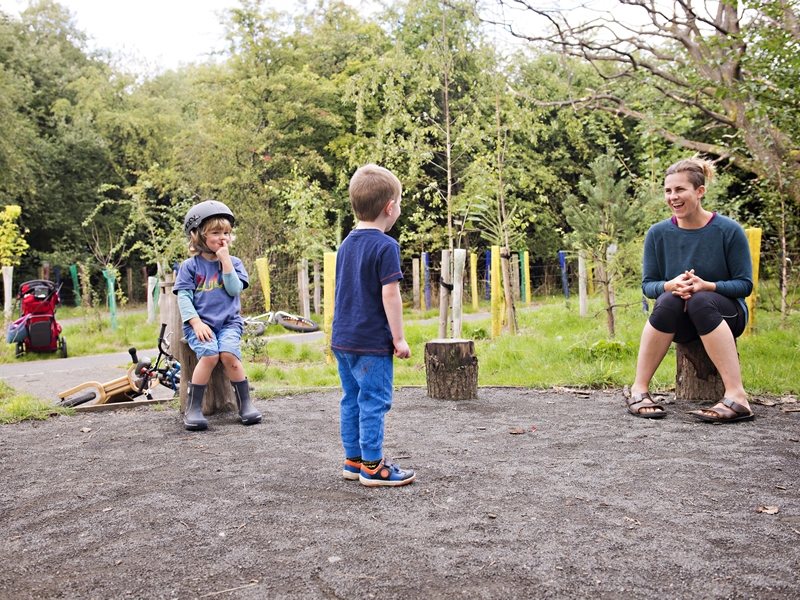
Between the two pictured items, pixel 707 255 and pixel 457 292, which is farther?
pixel 457 292

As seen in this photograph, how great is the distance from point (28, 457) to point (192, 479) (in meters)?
1.29

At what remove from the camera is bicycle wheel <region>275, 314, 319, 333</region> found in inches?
525

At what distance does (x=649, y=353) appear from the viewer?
15.5 feet

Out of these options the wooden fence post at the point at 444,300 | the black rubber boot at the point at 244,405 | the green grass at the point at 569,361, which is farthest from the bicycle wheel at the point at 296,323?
the black rubber boot at the point at 244,405

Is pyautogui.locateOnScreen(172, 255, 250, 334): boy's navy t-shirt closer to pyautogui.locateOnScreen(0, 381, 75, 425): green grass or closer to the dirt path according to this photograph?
the dirt path

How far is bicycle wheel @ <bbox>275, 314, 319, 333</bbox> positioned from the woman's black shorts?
935 centimetres

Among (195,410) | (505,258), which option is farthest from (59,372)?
(505,258)

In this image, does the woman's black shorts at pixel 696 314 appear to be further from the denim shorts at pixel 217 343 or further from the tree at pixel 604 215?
the tree at pixel 604 215

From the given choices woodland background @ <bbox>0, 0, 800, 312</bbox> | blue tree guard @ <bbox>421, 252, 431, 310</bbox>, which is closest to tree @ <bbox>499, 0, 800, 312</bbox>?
woodland background @ <bbox>0, 0, 800, 312</bbox>

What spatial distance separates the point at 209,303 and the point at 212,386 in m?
0.71

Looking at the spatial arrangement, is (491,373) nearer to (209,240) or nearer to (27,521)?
(209,240)

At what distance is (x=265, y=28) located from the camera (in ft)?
63.2

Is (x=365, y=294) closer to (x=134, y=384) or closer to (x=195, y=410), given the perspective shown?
(x=195, y=410)

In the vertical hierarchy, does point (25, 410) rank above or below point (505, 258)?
below
